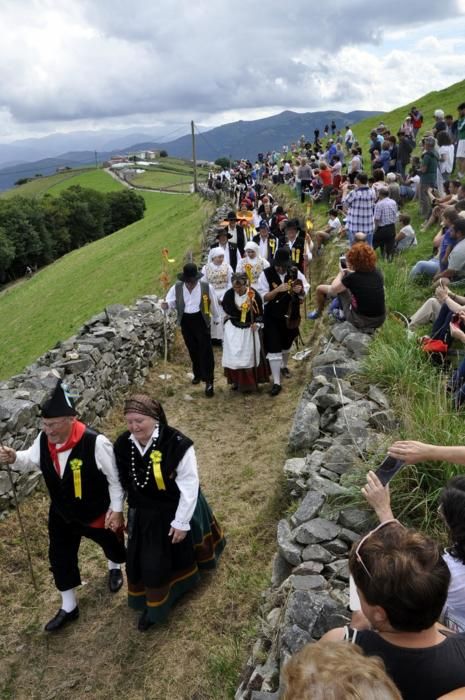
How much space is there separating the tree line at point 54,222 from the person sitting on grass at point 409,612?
57993 mm

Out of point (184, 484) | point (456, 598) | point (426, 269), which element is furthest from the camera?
point (426, 269)

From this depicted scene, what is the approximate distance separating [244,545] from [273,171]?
3086 cm

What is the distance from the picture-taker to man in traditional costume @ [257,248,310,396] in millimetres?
8027

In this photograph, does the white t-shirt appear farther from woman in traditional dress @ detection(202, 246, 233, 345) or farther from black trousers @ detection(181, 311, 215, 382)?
woman in traditional dress @ detection(202, 246, 233, 345)

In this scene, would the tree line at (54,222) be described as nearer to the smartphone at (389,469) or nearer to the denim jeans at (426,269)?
the denim jeans at (426,269)

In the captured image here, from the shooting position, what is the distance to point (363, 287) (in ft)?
21.1

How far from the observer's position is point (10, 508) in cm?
554

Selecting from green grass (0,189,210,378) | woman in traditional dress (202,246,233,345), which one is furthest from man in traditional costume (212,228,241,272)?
green grass (0,189,210,378)

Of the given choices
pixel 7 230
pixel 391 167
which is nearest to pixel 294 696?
pixel 391 167

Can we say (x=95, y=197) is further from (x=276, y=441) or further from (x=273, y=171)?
(x=276, y=441)

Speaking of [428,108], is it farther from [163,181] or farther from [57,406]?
[163,181]

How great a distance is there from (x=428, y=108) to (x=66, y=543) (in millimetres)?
35370

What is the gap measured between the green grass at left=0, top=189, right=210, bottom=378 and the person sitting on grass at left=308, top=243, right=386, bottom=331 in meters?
12.1

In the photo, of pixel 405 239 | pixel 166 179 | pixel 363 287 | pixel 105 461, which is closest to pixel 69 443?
pixel 105 461
